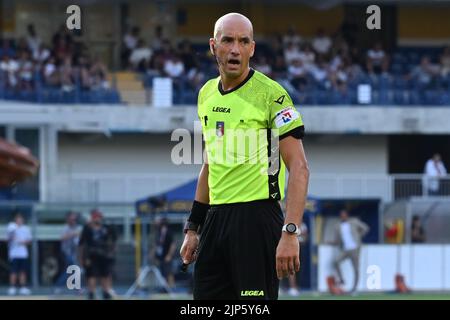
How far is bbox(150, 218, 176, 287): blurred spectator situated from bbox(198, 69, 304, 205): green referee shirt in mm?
16862

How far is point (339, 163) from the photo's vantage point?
3525 cm

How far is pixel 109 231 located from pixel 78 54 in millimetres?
11462

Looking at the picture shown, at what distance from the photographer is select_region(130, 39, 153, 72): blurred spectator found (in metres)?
33.3

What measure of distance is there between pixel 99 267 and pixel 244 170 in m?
15.8

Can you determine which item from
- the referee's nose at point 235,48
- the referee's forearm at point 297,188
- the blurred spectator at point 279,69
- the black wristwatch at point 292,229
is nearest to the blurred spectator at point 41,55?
the blurred spectator at point 279,69

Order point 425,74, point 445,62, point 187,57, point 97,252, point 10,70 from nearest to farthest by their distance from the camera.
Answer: point 97,252, point 10,70, point 187,57, point 425,74, point 445,62

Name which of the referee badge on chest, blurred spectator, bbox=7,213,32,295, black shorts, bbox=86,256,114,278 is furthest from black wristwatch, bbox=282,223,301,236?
blurred spectator, bbox=7,213,32,295

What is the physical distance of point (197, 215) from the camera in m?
7.34

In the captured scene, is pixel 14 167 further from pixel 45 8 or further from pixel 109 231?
pixel 45 8

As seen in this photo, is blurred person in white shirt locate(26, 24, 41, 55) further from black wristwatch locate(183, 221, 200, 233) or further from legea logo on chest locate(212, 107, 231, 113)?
legea logo on chest locate(212, 107, 231, 113)

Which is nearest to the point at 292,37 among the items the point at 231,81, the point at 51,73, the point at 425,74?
the point at 425,74

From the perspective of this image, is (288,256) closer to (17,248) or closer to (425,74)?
(17,248)

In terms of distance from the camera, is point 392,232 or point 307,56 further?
point 307,56
